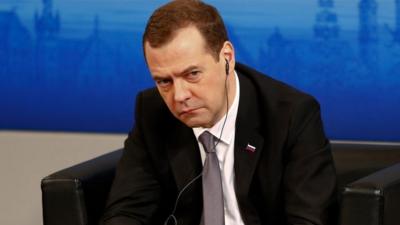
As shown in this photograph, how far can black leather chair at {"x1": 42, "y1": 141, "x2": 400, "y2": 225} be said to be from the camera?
2.33 metres

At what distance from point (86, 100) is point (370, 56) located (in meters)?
1.17

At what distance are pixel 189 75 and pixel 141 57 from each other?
1.20 metres

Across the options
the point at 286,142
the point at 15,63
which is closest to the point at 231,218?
the point at 286,142

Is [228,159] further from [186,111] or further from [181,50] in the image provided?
[181,50]

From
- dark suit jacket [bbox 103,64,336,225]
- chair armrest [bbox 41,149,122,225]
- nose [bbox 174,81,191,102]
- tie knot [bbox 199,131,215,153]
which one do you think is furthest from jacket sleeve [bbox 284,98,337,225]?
chair armrest [bbox 41,149,122,225]

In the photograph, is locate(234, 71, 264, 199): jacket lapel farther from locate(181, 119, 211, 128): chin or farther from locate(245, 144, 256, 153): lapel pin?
locate(181, 119, 211, 128): chin

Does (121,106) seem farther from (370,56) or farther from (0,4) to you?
(370,56)

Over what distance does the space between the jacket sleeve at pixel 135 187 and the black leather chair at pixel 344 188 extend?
96 mm

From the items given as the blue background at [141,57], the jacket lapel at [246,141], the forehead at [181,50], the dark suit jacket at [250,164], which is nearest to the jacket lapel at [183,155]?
the dark suit jacket at [250,164]

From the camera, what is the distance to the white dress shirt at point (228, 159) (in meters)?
2.54

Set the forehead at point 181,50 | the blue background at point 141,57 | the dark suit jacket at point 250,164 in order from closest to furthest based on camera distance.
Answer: the forehead at point 181,50, the dark suit jacket at point 250,164, the blue background at point 141,57

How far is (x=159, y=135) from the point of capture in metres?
2.64

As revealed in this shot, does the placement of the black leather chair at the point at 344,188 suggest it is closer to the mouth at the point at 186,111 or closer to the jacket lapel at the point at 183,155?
the jacket lapel at the point at 183,155

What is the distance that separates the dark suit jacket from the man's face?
20 centimetres
